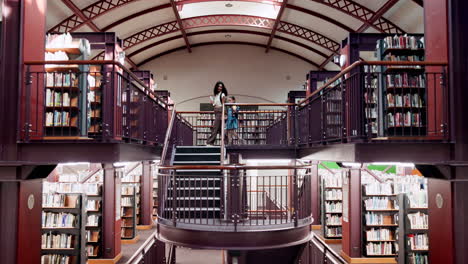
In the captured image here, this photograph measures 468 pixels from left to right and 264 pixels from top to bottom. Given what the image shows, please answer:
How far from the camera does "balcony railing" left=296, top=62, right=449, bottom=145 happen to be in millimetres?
4950

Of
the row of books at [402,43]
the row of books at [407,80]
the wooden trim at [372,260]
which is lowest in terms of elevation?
the wooden trim at [372,260]

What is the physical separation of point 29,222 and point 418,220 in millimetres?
6423

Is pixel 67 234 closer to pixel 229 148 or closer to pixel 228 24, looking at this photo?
pixel 229 148

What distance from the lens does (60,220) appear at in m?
7.32

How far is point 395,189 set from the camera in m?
8.82

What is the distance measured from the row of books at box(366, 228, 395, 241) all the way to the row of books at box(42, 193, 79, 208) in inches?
237

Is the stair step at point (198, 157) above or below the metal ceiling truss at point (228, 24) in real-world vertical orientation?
below

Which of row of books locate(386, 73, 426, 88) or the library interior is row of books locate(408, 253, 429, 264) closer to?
the library interior

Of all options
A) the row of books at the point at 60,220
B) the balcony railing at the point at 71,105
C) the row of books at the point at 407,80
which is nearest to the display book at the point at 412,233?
the row of books at the point at 407,80

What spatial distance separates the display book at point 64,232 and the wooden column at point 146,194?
3.95 m

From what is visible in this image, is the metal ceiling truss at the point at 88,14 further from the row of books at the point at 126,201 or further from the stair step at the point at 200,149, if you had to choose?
the stair step at the point at 200,149

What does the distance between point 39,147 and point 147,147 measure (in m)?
2.30

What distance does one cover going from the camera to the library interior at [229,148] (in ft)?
16.2

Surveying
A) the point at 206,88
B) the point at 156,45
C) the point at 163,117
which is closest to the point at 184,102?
the point at 206,88
